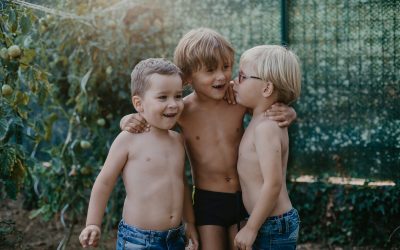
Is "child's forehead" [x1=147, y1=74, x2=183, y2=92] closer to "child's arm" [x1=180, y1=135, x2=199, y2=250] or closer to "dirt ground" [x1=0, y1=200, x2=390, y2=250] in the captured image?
"child's arm" [x1=180, y1=135, x2=199, y2=250]

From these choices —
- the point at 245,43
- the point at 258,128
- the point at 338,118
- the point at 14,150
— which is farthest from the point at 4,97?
the point at 338,118

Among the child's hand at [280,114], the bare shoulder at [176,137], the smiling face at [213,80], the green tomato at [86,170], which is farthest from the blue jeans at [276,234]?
the green tomato at [86,170]

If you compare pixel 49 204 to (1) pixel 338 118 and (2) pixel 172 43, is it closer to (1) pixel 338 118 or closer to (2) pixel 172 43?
(2) pixel 172 43

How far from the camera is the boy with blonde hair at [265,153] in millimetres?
2566

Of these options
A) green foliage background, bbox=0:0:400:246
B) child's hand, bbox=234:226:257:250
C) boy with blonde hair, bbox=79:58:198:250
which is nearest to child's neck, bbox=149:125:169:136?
boy with blonde hair, bbox=79:58:198:250

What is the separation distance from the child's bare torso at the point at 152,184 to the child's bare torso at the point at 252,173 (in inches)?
11.8

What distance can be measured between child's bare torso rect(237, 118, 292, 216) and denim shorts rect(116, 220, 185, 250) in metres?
0.37

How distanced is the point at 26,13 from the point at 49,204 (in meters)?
2.47

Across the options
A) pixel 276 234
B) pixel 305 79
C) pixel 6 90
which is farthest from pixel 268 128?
pixel 305 79

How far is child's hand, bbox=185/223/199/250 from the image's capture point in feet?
9.20

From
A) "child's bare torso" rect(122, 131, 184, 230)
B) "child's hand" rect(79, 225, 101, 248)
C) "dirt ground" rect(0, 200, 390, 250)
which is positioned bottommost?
"dirt ground" rect(0, 200, 390, 250)

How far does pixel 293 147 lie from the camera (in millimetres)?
4680

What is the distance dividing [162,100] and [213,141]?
0.42 meters

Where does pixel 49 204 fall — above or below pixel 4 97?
below
